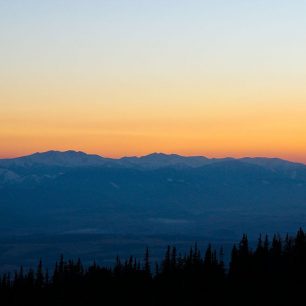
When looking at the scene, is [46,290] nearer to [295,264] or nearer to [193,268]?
[193,268]

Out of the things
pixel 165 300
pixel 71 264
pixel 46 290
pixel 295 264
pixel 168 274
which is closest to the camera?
pixel 295 264

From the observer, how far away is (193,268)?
10894cm

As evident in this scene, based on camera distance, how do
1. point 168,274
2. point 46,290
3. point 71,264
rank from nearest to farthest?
point 168,274 → point 46,290 → point 71,264

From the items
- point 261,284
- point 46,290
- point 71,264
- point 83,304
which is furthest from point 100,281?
point 261,284

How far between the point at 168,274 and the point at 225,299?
60.6ft

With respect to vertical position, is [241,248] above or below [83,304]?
above

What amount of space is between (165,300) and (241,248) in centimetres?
1171

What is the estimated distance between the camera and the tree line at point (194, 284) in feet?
296

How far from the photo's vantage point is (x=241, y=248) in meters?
106

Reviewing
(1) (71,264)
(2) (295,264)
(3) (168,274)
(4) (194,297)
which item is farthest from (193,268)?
(1) (71,264)

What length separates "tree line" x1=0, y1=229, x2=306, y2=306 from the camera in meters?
90.3

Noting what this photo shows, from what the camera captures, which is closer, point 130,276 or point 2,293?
point 130,276

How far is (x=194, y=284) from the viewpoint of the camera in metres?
101

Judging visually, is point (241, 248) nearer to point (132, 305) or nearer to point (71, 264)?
point (132, 305)
